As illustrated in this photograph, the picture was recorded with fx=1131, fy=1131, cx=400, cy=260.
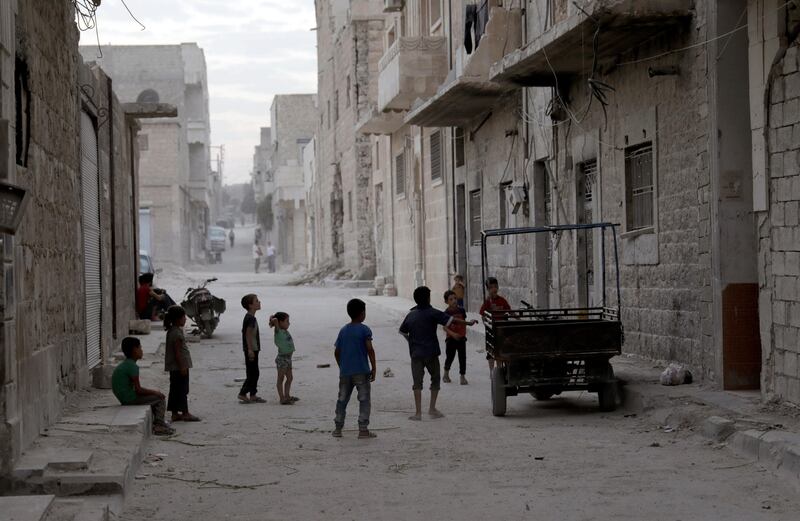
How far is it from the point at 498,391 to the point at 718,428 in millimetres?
2454

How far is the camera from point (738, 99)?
10.7 m

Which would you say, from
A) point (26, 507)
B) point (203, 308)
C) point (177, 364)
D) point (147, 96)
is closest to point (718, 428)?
point (177, 364)

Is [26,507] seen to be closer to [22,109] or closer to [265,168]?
[22,109]

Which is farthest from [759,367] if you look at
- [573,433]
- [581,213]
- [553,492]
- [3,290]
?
[3,290]

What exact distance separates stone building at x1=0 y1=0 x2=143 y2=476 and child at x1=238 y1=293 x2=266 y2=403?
165 cm

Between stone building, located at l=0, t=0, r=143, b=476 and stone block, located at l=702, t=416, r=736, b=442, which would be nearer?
stone building, located at l=0, t=0, r=143, b=476

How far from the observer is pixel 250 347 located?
11914 millimetres

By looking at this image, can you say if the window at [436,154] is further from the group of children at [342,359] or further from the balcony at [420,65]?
the group of children at [342,359]

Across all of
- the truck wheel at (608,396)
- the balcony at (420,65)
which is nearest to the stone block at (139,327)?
the balcony at (420,65)

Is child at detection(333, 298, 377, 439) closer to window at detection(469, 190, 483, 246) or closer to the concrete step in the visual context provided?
the concrete step

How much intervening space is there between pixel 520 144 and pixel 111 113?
6.50 meters

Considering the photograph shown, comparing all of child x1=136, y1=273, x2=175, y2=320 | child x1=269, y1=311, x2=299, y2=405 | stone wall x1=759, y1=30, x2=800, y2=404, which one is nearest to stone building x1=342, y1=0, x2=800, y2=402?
stone wall x1=759, y1=30, x2=800, y2=404

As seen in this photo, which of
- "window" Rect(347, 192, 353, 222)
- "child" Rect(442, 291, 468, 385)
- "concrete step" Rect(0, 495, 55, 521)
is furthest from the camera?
"window" Rect(347, 192, 353, 222)

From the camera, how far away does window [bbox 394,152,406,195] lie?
30.3 metres
